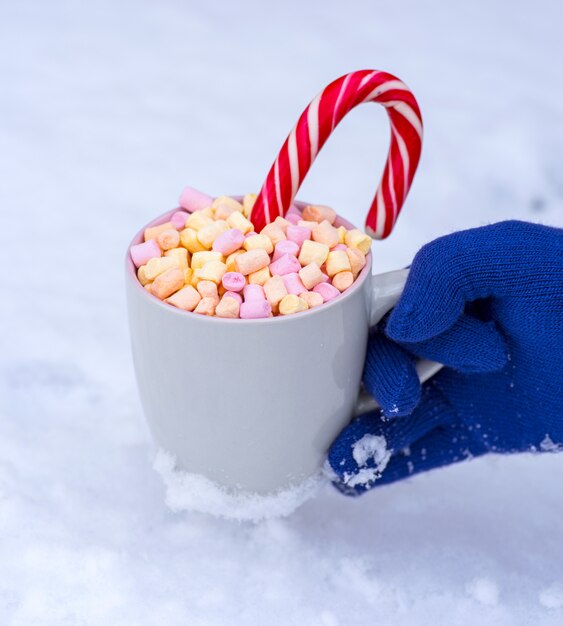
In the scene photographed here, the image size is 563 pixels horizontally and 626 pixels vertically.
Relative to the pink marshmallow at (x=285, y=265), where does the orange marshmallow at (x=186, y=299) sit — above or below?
below

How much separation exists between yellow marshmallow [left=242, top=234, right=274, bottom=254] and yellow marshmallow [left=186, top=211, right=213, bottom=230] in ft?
0.23

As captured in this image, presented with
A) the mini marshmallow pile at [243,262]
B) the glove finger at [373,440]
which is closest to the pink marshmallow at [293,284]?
the mini marshmallow pile at [243,262]

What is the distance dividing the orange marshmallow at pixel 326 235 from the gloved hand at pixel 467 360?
0.34 feet

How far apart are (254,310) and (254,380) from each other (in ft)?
0.26

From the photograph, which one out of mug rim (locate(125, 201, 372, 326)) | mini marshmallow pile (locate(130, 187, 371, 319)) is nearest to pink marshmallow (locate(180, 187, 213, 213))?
mini marshmallow pile (locate(130, 187, 371, 319))

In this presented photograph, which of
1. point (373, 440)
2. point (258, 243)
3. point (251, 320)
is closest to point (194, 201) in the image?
point (258, 243)

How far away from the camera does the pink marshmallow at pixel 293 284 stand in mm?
1061

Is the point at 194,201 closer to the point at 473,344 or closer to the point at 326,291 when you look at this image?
the point at 326,291

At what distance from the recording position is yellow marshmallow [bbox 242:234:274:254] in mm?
1093

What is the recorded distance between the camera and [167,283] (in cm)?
106

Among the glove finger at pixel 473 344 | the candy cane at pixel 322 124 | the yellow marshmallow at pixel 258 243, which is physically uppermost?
the candy cane at pixel 322 124

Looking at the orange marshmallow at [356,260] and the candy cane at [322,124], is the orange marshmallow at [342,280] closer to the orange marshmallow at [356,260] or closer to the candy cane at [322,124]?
the orange marshmallow at [356,260]

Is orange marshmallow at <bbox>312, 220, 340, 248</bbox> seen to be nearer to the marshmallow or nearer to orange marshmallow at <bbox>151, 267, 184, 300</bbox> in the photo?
the marshmallow

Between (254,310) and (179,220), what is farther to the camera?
(179,220)
